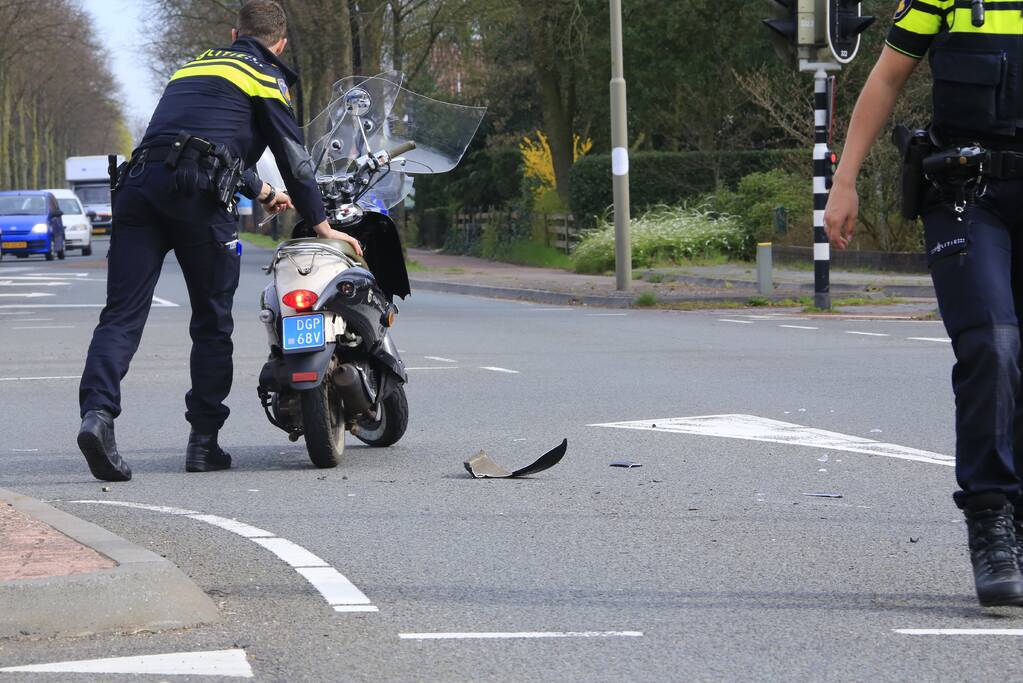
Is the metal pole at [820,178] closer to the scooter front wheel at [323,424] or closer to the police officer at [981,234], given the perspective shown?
the scooter front wheel at [323,424]

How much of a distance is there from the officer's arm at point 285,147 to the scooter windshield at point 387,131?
0.70 meters

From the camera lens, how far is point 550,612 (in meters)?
4.51

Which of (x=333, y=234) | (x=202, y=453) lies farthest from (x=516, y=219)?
(x=202, y=453)

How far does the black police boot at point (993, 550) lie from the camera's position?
174 inches

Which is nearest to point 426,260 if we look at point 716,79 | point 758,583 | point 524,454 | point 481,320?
point 716,79

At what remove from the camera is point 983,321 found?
14.9ft

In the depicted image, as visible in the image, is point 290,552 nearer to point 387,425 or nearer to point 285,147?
point 285,147

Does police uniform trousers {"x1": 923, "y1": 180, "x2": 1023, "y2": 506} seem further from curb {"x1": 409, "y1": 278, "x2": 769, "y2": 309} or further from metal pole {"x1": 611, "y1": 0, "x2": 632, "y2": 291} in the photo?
metal pole {"x1": 611, "y1": 0, "x2": 632, "y2": 291}

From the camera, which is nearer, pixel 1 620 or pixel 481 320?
pixel 1 620

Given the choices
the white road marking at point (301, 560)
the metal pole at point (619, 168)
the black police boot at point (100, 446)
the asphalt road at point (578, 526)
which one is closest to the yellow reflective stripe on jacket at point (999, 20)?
the asphalt road at point (578, 526)

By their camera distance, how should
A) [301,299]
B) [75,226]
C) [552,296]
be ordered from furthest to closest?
[75,226], [552,296], [301,299]

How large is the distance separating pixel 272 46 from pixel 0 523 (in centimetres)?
276

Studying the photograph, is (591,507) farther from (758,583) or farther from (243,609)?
(243,609)

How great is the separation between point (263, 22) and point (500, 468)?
A: 220cm
